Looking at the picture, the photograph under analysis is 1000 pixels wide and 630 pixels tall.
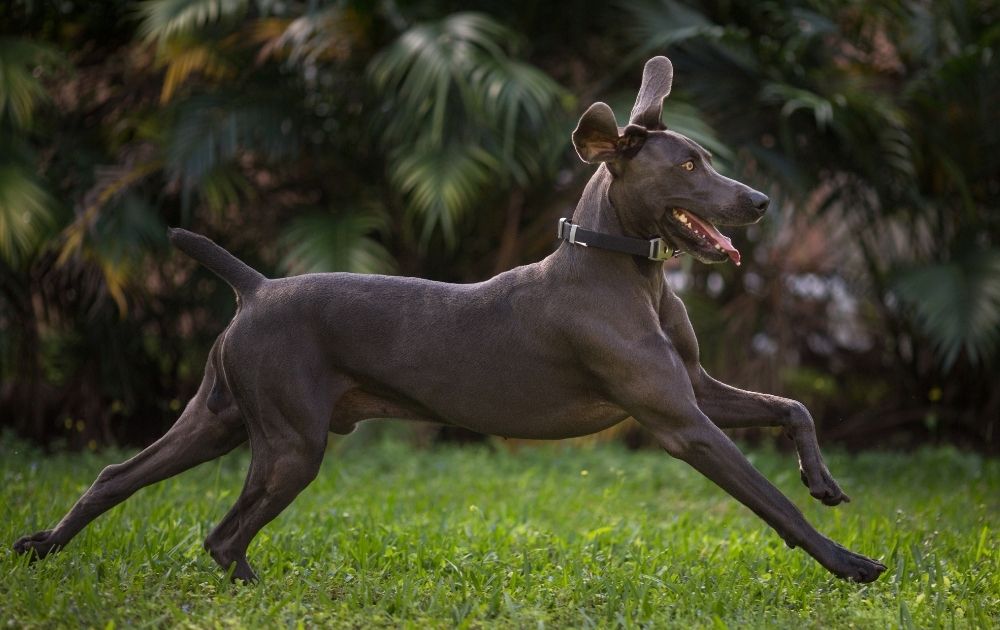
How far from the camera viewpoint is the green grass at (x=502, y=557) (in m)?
3.82

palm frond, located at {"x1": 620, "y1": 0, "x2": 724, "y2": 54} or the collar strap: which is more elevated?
the collar strap

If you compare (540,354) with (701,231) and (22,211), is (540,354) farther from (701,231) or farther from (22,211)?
(22,211)

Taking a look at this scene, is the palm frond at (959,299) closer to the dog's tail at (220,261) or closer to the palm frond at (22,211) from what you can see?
the dog's tail at (220,261)

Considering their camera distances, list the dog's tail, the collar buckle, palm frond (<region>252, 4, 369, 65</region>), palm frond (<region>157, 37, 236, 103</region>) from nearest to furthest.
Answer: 1. the collar buckle
2. the dog's tail
3. palm frond (<region>252, 4, 369, 65</region>)
4. palm frond (<region>157, 37, 236, 103</region>)

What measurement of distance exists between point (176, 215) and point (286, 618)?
5.59 metres

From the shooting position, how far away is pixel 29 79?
7547 millimetres

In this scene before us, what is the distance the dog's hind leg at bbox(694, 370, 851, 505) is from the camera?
12.6 ft

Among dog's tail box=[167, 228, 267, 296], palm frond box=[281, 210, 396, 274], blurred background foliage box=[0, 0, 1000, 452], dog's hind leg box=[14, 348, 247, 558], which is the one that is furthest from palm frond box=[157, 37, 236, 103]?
dog's hind leg box=[14, 348, 247, 558]

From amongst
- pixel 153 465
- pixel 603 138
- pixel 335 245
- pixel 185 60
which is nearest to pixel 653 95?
pixel 603 138

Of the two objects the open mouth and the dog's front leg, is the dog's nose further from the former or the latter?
the dog's front leg

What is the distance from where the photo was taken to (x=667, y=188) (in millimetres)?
3871

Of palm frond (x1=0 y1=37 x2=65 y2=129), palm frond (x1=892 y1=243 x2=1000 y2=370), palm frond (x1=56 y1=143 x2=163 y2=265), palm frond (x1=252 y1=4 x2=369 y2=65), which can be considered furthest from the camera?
palm frond (x1=252 y1=4 x2=369 y2=65)

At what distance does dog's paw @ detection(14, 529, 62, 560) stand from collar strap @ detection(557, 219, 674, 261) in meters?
2.26

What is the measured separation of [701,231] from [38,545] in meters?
2.72
